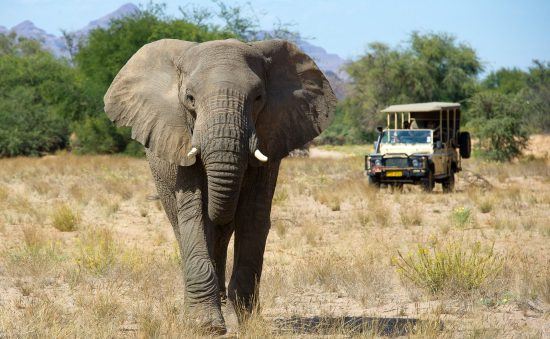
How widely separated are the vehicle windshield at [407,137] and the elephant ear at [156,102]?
16665 mm

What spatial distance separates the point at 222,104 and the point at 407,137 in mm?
17831

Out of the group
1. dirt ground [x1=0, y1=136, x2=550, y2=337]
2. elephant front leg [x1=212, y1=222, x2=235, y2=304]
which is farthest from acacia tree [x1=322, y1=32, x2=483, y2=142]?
elephant front leg [x1=212, y1=222, x2=235, y2=304]

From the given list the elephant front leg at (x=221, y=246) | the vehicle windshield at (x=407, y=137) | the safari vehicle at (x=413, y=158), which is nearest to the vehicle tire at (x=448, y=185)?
the safari vehicle at (x=413, y=158)

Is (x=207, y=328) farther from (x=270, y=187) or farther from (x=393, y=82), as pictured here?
(x=393, y=82)

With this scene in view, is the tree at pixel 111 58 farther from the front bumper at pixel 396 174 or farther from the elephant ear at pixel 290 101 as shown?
the elephant ear at pixel 290 101

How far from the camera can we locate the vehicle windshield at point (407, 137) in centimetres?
2344

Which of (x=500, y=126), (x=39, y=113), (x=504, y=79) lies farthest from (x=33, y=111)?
(x=504, y=79)

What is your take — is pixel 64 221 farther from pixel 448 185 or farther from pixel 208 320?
pixel 448 185

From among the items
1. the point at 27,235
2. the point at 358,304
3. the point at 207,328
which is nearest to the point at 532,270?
the point at 358,304

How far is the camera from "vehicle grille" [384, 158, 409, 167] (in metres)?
22.7

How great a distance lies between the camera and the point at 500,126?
38.2m

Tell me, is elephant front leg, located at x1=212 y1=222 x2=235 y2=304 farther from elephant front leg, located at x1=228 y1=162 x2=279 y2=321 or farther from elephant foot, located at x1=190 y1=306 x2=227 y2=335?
elephant foot, located at x1=190 y1=306 x2=227 y2=335

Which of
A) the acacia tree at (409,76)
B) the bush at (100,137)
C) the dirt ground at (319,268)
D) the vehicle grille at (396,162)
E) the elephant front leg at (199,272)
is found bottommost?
the dirt ground at (319,268)

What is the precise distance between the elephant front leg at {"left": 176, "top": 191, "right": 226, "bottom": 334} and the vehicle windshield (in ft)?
56.3
